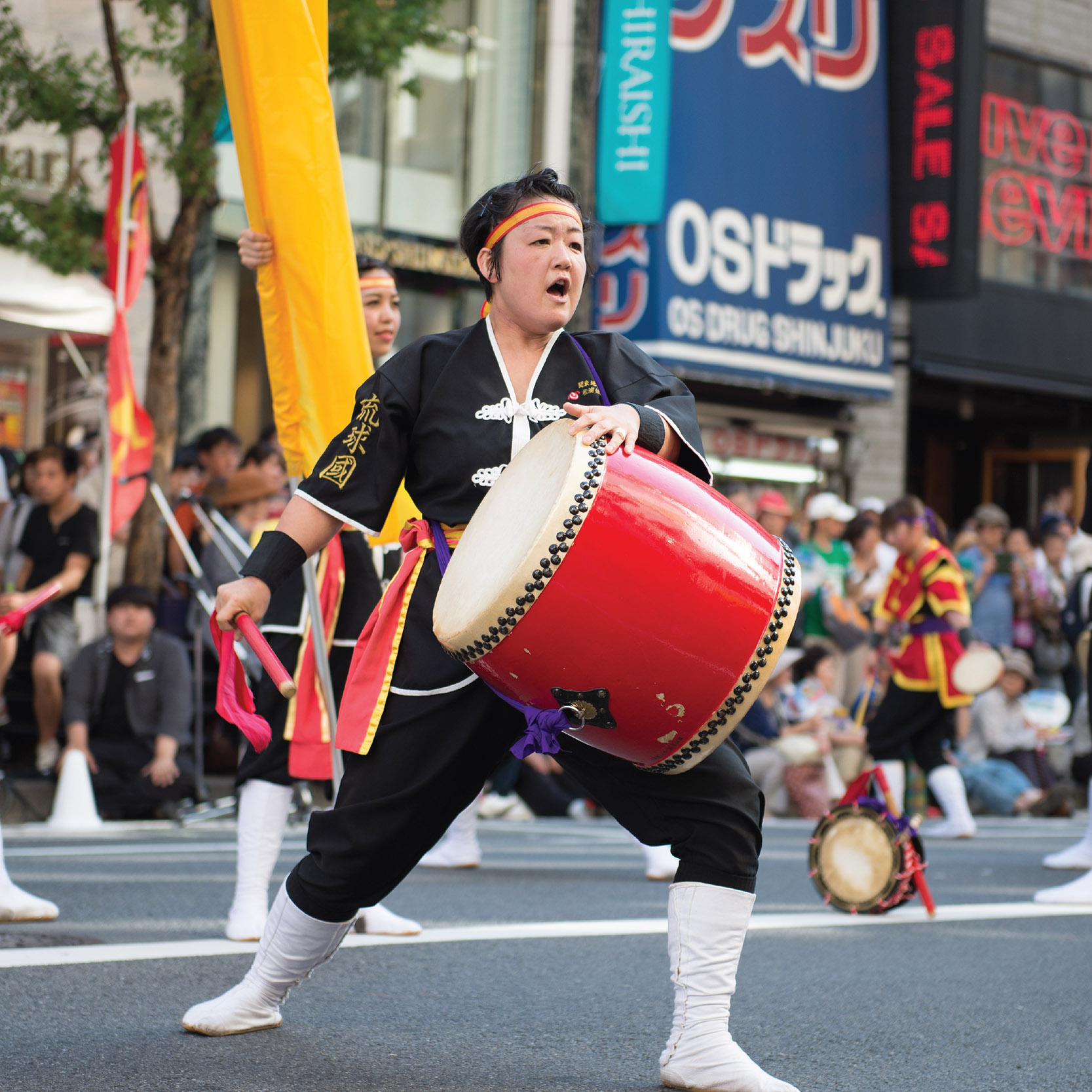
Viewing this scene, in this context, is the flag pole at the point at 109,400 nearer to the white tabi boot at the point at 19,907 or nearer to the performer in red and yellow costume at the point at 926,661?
the performer in red and yellow costume at the point at 926,661

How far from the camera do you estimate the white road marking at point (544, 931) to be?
478cm

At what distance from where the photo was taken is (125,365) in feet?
34.3

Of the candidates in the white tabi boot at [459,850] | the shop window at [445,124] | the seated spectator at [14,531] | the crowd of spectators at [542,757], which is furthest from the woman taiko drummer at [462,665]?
the shop window at [445,124]

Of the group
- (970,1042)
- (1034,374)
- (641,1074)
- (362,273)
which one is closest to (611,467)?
(641,1074)

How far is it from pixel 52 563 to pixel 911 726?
501 centimetres

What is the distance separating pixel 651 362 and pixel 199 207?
26.6 ft

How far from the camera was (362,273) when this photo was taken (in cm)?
559

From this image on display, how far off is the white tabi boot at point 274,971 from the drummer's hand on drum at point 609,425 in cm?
117

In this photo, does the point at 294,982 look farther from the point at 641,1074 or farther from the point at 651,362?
the point at 651,362

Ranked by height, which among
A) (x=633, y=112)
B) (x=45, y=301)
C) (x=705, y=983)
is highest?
(x=633, y=112)

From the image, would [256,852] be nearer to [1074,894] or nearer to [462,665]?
[462,665]

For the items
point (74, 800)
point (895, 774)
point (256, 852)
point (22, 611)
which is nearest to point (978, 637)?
point (895, 774)

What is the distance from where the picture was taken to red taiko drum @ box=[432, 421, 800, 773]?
3.19 meters

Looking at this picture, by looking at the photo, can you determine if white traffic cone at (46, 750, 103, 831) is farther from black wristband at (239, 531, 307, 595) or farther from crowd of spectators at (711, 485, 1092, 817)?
black wristband at (239, 531, 307, 595)
